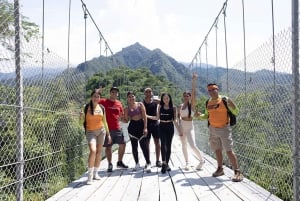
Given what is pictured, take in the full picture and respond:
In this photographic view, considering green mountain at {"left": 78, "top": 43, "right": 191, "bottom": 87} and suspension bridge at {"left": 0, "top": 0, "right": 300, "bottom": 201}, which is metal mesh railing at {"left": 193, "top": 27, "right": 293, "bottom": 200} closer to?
suspension bridge at {"left": 0, "top": 0, "right": 300, "bottom": 201}

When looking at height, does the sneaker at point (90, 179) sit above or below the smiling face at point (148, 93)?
below

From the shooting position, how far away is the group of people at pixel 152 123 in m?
4.96

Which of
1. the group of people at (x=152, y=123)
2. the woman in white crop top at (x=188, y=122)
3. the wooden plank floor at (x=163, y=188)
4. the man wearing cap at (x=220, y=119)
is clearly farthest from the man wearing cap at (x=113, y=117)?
the man wearing cap at (x=220, y=119)

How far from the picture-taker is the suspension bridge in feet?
10.5

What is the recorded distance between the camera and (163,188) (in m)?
4.51

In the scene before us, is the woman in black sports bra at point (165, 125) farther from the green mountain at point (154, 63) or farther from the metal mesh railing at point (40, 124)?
the green mountain at point (154, 63)

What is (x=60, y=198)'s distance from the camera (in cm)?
397

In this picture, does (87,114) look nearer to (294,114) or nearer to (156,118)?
(156,118)

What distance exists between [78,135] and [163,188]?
1972 millimetres

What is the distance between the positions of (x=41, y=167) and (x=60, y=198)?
22.3 inches

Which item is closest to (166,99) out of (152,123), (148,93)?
(148,93)

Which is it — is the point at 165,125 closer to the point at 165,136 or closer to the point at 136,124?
the point at 165,136

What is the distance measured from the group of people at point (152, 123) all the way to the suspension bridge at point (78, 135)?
29 cm

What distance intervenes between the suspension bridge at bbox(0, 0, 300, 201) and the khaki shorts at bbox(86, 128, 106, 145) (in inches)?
13.6
